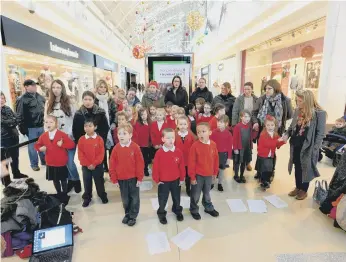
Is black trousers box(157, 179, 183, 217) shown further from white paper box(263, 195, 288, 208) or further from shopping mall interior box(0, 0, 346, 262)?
white paper box(263, 195, 288, 208)

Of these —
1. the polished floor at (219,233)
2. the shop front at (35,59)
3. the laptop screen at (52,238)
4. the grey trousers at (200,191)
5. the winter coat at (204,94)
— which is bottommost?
the polished floor at (219,233)

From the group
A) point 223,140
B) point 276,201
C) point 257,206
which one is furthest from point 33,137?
point 276,201

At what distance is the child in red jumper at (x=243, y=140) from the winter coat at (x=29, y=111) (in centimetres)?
326

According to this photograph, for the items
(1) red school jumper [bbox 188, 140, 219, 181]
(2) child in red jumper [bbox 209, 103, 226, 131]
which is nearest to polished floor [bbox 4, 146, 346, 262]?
(1) red school jumper [bbox 188, 140, 219, 181]

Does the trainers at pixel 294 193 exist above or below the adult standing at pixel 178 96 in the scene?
below

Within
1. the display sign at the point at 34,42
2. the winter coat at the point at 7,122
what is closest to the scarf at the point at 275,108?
the winter coat at the point at 7,122

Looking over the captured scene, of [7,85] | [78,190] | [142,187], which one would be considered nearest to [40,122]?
→ [7,85]

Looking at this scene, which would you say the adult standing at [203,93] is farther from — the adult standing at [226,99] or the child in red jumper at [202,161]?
the child in red jumper at [202,161]

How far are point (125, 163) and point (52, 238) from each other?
94cm

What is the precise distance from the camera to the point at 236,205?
2822mm

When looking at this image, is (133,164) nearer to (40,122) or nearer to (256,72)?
(40,122)

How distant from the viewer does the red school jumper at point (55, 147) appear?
8.84 feet

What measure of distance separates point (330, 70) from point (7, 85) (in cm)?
621

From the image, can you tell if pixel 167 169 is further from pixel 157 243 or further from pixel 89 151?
pixel 89 151
